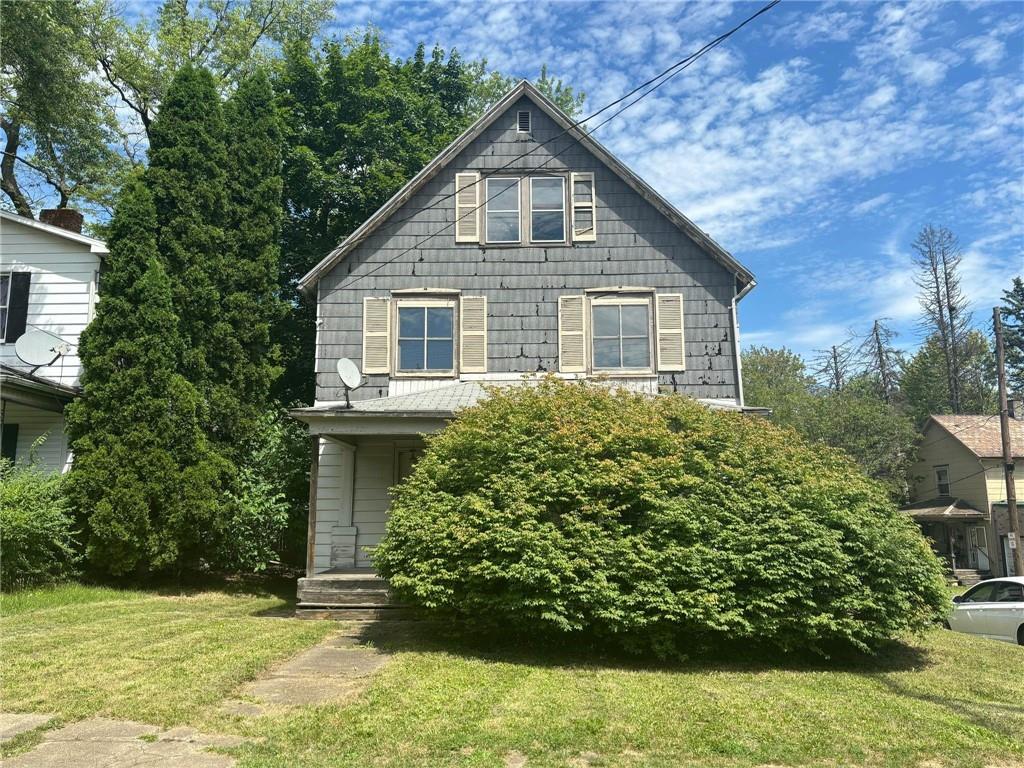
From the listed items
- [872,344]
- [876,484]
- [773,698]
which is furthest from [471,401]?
[872,344]

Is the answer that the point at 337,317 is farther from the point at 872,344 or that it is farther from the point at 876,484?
the point at 872,344

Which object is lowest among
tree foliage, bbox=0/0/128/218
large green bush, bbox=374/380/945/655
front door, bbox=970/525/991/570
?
front door, bbox=970/525/991/570

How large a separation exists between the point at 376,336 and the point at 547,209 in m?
4.26

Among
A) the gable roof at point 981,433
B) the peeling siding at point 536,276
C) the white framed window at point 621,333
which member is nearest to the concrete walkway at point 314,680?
the peeling siding at point 536,276

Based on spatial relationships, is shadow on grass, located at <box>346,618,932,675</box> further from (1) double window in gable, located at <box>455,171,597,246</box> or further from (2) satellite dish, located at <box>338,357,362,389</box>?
(1) double window in gable, located at <box>455,171,597,246</box>

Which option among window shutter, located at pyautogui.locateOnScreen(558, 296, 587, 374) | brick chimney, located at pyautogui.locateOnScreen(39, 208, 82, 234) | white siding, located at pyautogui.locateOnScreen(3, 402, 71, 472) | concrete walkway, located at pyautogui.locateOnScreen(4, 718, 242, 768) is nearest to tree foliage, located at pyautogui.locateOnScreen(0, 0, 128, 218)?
brick chimney, located at pyautogui.locateOnScreen(39, 208, 82, 234)

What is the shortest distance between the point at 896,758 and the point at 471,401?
354 inches

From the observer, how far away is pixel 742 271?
48.9 ft

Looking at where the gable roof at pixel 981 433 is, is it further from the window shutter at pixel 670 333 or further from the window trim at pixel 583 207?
the window trim at pixel 583 207

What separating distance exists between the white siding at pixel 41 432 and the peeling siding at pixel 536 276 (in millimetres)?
4982

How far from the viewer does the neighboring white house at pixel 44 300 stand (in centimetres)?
1436

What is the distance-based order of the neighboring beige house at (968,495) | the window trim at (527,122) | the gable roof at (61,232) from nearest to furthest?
the gable roof at (61,232) → the window trim at (527,122) → the neighboring beige house at (968,495)

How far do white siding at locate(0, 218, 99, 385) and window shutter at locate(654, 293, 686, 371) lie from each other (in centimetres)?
1134

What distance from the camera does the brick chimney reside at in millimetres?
16484
